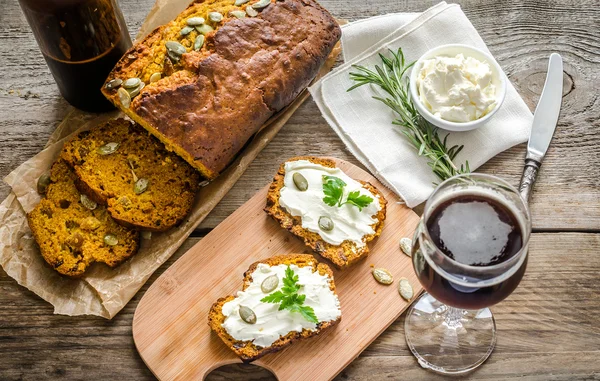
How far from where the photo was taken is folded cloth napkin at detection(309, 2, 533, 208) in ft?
10.3

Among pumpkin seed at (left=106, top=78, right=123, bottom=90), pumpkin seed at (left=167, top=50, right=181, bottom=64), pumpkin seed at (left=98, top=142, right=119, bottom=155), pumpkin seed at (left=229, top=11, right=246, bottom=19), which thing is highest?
pumpkin seed at (left=229, top=11, right=246, bottom=19)

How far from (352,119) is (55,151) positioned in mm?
1374

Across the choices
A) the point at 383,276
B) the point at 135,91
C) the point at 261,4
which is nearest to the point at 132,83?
the point at 135,91

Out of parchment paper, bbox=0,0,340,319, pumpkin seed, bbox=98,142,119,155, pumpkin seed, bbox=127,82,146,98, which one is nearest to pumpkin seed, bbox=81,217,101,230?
parchment paper, bbox=0,0,340,319

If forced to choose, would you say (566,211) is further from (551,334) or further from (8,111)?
(8,111)

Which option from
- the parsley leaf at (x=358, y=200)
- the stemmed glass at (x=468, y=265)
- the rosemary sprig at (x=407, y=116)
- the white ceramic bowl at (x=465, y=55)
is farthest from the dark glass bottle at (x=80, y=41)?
the stemmed glass at (x=468, y=265)

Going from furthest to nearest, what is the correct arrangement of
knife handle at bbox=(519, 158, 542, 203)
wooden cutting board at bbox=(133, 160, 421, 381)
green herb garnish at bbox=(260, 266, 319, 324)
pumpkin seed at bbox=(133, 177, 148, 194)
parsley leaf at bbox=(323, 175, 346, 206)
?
knife handle at bbox=(519, 158, 542, 203)
pumpkin seed at bbox=(133, 177, 148, 194)
parsley leaf at bbox=(323, 175, 346, 206)
wooden cutting board at bbox=(133, 160, 421, 381)
green herb garnish at bbox=(260, 266, 319, 324)

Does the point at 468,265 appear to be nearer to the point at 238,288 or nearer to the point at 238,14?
the point at 238,288

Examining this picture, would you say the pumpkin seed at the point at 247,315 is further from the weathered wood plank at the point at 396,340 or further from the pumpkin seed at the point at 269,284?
the weathered wood plank at the point at 396,340

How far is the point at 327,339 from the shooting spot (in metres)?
2.80

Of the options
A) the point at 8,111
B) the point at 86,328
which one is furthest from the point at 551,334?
the point at 8,111

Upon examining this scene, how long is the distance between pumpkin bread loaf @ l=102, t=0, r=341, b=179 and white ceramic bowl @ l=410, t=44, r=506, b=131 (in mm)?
442

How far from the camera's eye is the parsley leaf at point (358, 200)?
286 centimetres

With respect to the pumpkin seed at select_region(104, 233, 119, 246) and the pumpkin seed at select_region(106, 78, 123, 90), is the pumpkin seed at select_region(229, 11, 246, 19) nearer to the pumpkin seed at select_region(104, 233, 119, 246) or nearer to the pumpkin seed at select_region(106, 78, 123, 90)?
the pumpkin seed at select_region(106, 78, 123, 90)
